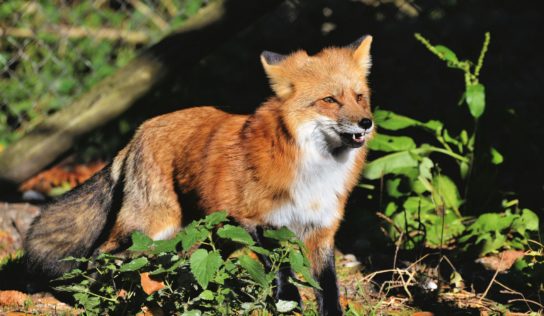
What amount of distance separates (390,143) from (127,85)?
1.85m

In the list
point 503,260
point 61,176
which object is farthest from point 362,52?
point 61,176

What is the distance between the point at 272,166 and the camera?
383 centimetres

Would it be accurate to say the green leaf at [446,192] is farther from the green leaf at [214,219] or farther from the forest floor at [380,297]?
the green leaf at [214,219]

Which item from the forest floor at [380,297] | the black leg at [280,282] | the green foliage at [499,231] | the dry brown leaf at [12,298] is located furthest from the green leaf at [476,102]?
the dry brown leaf at [12,298]

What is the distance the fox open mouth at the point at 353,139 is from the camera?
3760 millimetres

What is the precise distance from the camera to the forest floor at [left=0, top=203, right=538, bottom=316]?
Answer: 386 cm

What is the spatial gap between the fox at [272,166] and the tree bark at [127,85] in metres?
0.94

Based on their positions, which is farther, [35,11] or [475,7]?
[475,7]

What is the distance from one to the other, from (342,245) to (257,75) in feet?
7.27

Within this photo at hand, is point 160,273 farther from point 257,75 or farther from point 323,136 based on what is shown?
point 257,75

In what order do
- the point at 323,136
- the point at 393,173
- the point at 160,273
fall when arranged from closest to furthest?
the point at 160,273 < the point at 323,136 < the point at 393,173

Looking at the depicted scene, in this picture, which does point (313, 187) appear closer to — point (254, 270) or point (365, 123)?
point (365, 123)

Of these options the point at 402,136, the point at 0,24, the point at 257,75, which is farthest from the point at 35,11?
the point at 402,136

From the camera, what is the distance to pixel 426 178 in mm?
4934
